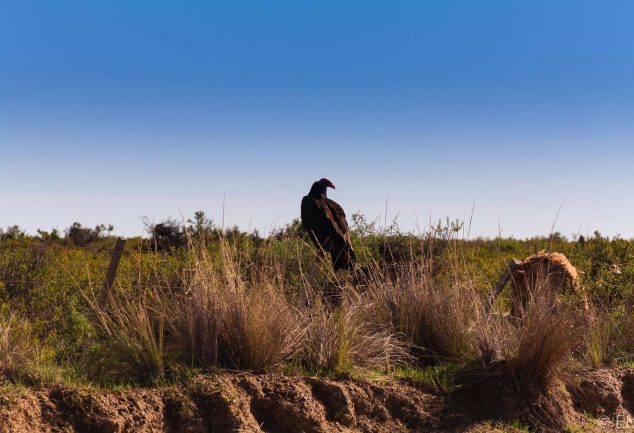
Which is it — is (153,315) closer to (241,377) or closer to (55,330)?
(241,377)

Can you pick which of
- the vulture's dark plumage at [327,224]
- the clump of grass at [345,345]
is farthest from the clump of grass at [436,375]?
the vulture's dark plumage at [327,224]

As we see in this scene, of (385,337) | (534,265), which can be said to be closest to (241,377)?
(385,337)

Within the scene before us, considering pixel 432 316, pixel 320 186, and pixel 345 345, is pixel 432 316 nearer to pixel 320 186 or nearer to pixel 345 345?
pixel 345 345

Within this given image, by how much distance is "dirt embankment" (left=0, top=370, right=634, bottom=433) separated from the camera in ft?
17.6

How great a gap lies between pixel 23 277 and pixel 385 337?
19.7 ft

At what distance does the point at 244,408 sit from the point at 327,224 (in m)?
3.77

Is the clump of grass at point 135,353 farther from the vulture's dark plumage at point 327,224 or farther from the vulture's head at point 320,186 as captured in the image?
the vulture's head at point 320,186

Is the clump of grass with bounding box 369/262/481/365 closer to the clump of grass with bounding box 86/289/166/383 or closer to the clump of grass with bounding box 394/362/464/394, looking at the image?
the clump of grass with bounding box 394/362/464/394

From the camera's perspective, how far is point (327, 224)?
364 inches

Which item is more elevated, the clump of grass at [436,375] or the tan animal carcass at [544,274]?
the tan animal carcass at [544,274]

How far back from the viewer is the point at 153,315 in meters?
7.22

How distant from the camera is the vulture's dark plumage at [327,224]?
9.16 m

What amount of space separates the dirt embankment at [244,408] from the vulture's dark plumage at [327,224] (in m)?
2.69

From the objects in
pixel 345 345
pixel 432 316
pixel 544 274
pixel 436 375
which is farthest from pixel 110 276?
pixel 544 274
